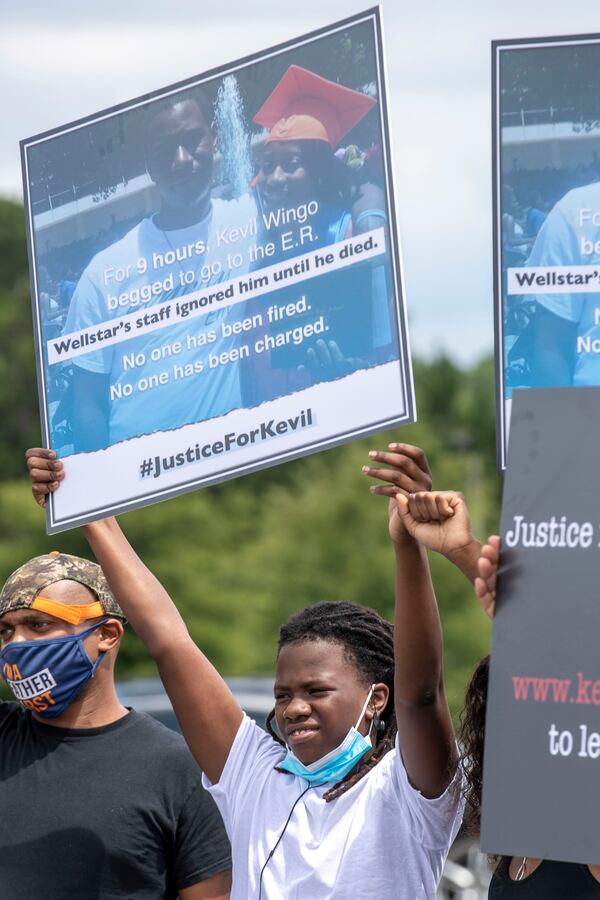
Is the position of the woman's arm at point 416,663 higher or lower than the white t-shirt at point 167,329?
lower

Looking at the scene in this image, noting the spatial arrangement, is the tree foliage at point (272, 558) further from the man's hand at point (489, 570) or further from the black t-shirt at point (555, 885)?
the man's hand at point (489, 570)

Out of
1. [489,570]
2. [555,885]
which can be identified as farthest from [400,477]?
[555,885]

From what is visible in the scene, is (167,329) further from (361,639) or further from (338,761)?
(338,761)

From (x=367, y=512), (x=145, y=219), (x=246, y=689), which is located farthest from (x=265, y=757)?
(x=367, y=512)

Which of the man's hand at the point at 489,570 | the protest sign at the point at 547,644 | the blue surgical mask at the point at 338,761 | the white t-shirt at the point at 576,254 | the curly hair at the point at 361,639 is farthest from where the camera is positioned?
the curly hair at the point at 361,639

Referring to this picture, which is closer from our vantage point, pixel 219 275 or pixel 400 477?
pixel 400 477

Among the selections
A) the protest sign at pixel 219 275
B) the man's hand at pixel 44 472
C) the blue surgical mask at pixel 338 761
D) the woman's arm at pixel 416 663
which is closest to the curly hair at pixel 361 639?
the blue surgical mask at pixel 338 761

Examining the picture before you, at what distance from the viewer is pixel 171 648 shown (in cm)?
396

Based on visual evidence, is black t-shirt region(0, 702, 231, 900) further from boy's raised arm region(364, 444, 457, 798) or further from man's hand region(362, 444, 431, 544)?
man's hand region(362, 444, 431, 544)

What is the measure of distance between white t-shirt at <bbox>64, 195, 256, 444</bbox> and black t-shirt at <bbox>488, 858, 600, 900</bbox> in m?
1.36

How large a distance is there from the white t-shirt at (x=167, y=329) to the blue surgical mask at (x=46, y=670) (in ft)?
2.27

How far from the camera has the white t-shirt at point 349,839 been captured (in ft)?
11.6

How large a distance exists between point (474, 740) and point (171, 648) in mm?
852

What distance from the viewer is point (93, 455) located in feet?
13.2
